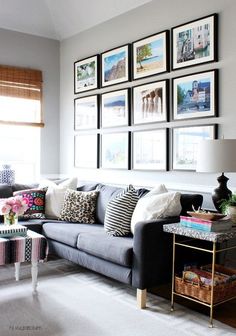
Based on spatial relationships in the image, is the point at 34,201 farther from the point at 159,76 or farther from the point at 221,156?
the point at 221,156

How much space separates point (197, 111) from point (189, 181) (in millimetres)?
707

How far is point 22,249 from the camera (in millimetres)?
3225

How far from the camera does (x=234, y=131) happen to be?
351 cm

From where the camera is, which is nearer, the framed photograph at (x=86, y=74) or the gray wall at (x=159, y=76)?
the gray wall at (x=159, y=76)

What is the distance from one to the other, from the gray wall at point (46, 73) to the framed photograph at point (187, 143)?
226 centimetres

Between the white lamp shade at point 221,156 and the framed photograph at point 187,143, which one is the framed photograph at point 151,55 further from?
the white lamp shade at point 221,156

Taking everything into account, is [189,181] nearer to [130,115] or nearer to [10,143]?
[130,115]

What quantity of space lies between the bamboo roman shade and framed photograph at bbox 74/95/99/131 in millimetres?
550

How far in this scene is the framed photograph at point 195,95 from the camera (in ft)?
12.0

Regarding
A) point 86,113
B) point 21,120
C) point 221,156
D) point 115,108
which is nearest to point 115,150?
point 115,108

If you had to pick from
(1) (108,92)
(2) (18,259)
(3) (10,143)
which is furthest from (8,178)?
(2) (18,259)

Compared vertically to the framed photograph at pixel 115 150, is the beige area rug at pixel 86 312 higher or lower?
lower

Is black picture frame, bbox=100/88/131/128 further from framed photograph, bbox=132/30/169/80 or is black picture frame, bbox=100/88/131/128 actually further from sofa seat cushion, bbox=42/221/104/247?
sofa seat cushion, bbox=42/221/104/247

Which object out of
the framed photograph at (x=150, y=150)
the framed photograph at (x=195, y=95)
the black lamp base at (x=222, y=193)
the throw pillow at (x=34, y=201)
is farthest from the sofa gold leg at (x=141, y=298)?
the throw pillow at (x=34, y=201)
